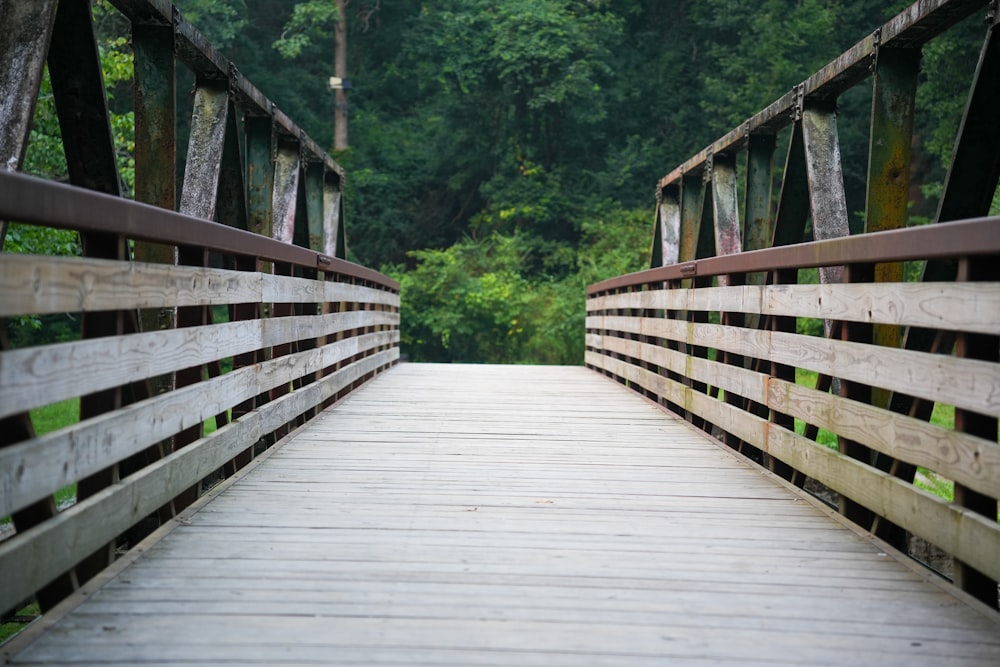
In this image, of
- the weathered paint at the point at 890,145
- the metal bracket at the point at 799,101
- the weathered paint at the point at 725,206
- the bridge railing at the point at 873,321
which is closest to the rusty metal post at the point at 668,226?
the weathered paint at the point at 725,206

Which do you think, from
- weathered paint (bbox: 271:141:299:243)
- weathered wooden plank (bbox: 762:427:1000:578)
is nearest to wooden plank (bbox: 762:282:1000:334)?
weathered wooden plank (bbox: 762:427:1000:578)

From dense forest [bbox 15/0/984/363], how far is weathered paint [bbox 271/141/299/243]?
1353 cm

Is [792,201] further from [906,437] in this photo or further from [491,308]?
[491,308]

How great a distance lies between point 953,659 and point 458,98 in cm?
2822

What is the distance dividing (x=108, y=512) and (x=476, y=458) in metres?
2.44

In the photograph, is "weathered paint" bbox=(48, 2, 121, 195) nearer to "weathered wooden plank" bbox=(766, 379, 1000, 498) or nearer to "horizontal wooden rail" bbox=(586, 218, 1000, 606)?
"horizontal wooden rail" bbox=(586, 218, 1000, 606)

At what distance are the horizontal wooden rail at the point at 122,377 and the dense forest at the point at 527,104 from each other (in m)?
17.4

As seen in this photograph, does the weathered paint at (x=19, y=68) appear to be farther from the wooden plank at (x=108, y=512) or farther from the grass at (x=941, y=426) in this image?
the grass at (x=941, y=426)

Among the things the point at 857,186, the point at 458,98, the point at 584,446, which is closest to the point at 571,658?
the point at 584,446

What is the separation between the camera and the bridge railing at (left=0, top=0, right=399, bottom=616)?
93.5 inches

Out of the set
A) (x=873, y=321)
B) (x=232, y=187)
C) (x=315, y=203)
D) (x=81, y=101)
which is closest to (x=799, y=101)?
(x=873, y=321)

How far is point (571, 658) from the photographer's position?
7.73ft

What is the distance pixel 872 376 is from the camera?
3461mm

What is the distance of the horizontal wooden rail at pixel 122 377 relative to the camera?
231 cm
